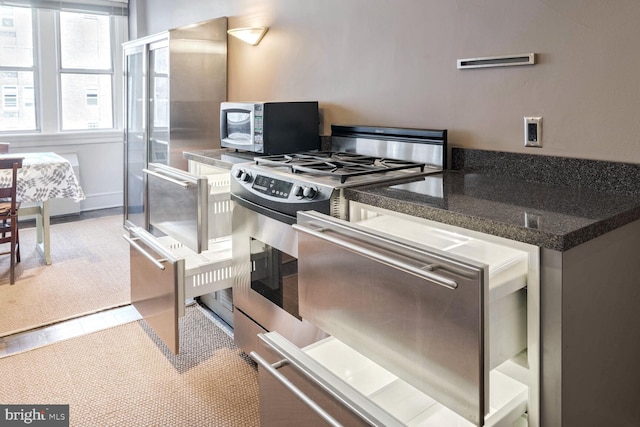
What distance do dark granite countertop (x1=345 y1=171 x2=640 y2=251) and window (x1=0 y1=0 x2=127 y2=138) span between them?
4565 millimetres

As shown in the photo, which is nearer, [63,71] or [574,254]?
[574,254]

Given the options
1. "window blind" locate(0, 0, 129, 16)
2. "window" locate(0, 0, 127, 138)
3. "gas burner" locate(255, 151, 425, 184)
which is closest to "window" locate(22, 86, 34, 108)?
"window" locate(0, 0, 127, 138)

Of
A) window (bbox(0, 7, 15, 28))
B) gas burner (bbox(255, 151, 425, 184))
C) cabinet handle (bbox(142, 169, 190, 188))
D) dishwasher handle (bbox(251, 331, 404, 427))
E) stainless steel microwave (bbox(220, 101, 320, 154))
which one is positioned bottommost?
dishwasher handle (bbox(251, 331, 404, 427))

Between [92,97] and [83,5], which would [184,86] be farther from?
[92,97]

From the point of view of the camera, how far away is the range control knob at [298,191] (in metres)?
1.73

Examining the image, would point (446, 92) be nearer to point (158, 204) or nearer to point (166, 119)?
point (158, 204)

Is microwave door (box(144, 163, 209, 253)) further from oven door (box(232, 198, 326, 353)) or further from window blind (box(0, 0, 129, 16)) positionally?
window blind (box(0, 0, 129, 16))

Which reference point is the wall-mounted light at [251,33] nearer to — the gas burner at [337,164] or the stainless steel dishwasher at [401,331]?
the gas burner at [337,164]

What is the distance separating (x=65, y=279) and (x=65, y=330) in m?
0.82

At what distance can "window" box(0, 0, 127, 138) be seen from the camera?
4871 mm

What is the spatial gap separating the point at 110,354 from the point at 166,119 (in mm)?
1804

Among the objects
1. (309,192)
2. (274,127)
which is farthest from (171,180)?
(309,192)

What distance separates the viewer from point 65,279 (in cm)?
339

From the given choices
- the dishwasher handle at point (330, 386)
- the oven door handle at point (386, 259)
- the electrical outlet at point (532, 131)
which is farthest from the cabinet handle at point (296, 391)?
the electrical outlet at point (532, 131)
